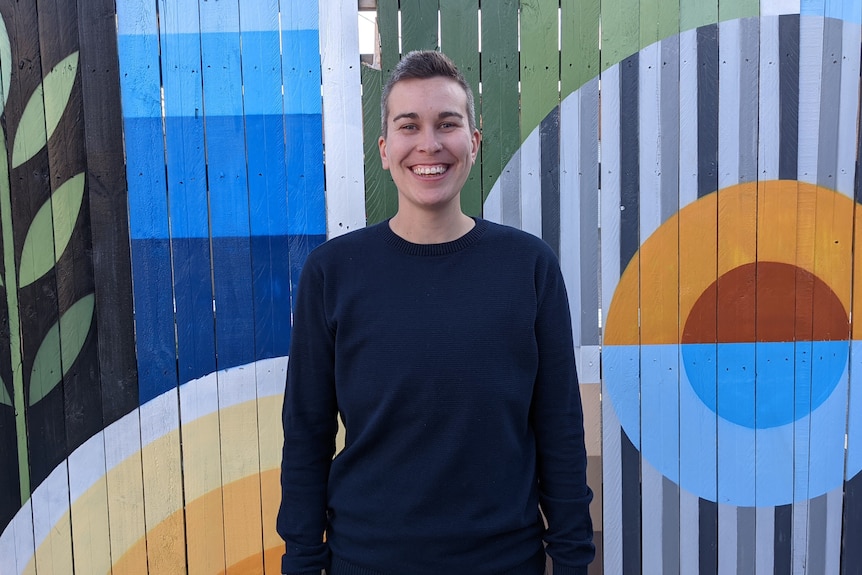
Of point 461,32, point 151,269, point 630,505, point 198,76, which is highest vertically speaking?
point 461,32

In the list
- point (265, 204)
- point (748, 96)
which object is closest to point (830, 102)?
point (748, 96)

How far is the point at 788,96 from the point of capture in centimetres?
Answer: 225

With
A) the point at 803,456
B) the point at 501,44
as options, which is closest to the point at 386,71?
the point at 501,44

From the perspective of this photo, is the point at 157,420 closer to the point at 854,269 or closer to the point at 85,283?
the point at 85,283

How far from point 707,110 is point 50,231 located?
94.0 inches

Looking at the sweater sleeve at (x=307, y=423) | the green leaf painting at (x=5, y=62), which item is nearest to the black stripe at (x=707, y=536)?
the sweater sleeve at (x=307, y=423)

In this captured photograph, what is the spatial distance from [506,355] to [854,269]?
169cm

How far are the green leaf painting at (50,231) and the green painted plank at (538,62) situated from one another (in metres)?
1.62

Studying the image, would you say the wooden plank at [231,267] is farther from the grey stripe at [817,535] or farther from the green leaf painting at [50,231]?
the grey stripe at [817,535]

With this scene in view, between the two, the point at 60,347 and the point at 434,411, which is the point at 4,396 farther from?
the point at 434,411

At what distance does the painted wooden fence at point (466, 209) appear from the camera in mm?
2229

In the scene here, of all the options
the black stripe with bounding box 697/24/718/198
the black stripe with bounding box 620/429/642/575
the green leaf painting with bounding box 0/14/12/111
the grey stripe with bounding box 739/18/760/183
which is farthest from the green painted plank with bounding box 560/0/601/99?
the green leaf painting with bounding box 0/14/12/111

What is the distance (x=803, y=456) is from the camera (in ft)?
7.72

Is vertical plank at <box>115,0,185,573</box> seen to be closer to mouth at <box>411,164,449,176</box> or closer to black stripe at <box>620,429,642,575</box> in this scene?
mouth at <box>411,164,449,176</box>
